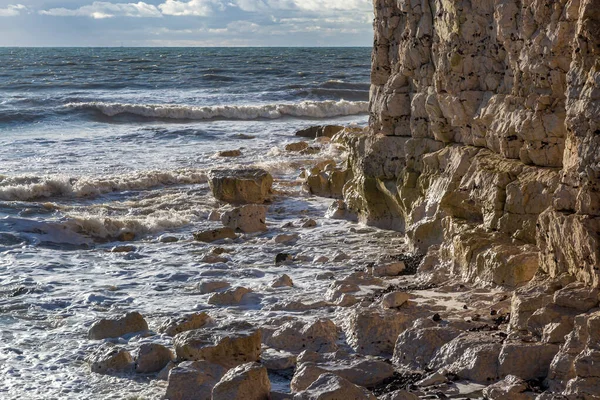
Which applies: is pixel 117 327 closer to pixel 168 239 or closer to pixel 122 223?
pixel 168 239

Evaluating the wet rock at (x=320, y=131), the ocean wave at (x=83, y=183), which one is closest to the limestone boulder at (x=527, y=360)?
the ocean wave at (x=83, y=183)

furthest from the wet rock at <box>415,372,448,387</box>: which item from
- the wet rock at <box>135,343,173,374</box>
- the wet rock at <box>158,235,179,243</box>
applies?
the wet rock at <box>158,235,179,243</box>

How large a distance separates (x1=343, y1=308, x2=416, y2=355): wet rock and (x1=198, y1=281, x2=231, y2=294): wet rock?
2.00m

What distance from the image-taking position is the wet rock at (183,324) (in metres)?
6.91

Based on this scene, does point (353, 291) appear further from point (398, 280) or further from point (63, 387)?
point (63, 387)

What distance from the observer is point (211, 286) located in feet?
27.2

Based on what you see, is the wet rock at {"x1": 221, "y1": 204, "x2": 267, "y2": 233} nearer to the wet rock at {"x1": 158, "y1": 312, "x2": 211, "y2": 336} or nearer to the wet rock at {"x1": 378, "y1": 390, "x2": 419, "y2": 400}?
the wet rock at {"x1": 158, "y1": 312, "x2": 211, "y2": 336}

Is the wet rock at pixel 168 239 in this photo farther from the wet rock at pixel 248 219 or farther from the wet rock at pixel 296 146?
the wet rock at pixel 296 146

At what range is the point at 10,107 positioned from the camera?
99.7 ft

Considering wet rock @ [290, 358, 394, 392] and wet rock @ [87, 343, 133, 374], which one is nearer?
wet rock @ [290, 358, 394, 392]

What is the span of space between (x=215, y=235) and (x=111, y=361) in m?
4.67

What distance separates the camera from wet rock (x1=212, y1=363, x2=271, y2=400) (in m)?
5.30

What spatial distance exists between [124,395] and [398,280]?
345 centimetres

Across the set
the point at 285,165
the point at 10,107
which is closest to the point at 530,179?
the point at 285,165
